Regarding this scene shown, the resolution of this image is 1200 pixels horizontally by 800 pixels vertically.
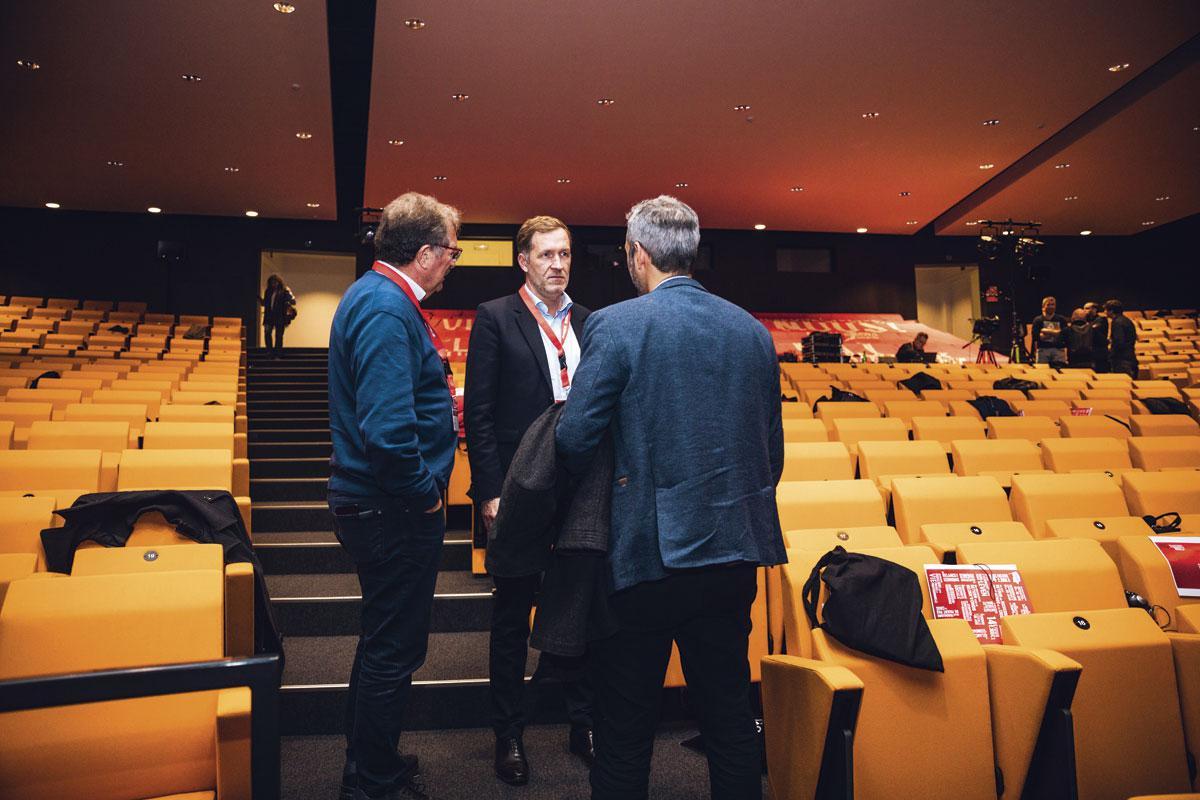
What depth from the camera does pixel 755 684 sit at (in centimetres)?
236

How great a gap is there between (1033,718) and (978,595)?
0.45 meters

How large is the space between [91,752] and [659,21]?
5891mm

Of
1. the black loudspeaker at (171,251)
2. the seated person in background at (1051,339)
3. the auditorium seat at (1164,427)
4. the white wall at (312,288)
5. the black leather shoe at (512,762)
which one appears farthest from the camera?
the white wall at (312,288)

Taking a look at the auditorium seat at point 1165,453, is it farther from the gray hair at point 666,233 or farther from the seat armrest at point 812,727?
the gray hair at point 666,233

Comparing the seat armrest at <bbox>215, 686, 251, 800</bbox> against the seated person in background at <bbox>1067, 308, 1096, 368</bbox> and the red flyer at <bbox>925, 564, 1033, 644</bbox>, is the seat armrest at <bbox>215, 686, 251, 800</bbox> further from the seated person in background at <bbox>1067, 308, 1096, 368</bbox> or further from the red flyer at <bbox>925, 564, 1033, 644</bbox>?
the seated person in background at <bbox>1067, 308, 1096, 368</bbox>

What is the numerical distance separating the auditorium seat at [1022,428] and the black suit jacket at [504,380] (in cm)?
343

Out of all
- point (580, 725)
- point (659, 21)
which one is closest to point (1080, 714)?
point (580, 725)

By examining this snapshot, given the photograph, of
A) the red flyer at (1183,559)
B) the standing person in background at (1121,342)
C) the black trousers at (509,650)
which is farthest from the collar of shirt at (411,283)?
the standing person in background at (1121,342)

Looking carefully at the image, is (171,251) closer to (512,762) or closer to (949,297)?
(512,762)

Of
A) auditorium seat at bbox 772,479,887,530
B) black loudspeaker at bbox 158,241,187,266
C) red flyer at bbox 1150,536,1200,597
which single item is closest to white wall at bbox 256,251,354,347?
black loudspeaker at bbox 158,241,187,266

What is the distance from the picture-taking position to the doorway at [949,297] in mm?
14375

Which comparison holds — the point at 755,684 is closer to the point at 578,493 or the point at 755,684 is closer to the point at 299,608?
the point at 578,493

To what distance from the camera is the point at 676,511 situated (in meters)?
1.32

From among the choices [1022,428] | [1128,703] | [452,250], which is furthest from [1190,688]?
[1022,428]
